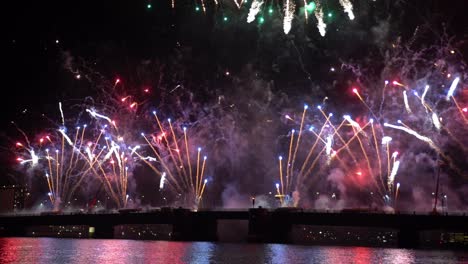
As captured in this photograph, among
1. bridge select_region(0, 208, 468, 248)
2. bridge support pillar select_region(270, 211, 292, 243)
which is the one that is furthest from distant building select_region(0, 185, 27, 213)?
bridge support pillar select_region(270, 211, 292, 243)

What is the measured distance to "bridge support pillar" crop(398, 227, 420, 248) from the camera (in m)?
100

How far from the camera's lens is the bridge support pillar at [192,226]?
116875mm

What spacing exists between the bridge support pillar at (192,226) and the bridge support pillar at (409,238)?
124 ft

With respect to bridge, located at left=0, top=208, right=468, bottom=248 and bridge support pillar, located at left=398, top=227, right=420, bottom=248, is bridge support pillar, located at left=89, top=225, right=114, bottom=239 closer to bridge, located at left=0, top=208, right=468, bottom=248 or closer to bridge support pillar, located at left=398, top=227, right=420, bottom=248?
bridge, located at left=0, top=208, right=468, bottom=248

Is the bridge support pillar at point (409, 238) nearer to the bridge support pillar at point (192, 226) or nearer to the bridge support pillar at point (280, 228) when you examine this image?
the bridge support pillar at point (280, 228)

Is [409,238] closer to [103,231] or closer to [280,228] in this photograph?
[280,228]

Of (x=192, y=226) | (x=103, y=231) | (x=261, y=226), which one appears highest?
(x=192, y=226)

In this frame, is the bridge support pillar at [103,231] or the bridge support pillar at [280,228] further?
the bridge support pillar at [103,231]

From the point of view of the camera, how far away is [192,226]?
118m

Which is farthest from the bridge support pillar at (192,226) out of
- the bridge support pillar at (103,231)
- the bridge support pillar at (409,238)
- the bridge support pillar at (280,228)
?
the bridge support pillar at (409,238)

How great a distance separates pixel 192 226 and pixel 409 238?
144ft

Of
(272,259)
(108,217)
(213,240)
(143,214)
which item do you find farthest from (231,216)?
(272,259)

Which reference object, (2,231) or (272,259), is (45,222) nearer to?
(2,231)

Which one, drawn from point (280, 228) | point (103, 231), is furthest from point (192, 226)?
point (103, 231)
